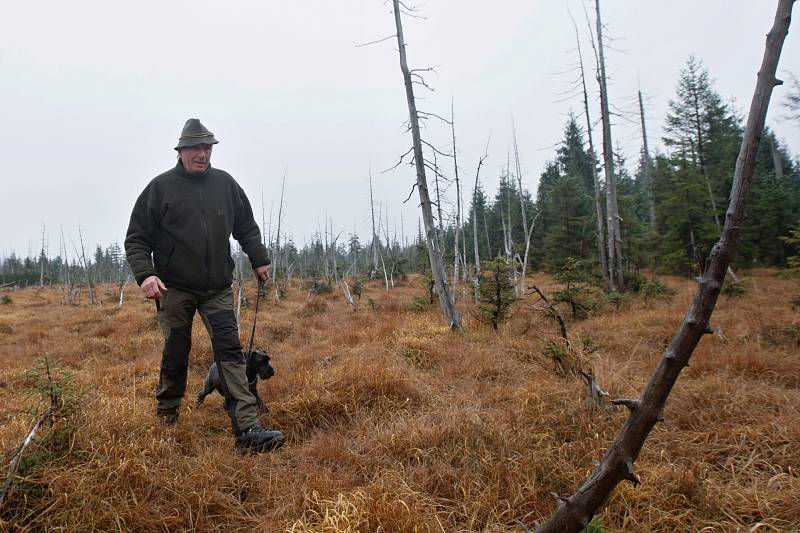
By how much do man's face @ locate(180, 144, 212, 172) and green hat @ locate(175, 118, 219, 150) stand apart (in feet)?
0.13

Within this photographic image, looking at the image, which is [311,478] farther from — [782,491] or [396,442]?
[782,491]

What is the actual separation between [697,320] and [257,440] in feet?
9.02

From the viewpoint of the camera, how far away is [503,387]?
3873 mm

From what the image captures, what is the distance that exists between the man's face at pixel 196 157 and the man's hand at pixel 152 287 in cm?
94

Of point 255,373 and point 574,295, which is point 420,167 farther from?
point 255,373

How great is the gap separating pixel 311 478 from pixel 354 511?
0.53 meters

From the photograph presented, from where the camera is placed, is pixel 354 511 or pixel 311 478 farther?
pixel 311 478

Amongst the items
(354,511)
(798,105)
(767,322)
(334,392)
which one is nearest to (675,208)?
(798,105)

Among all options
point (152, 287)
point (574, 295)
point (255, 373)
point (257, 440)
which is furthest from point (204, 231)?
point (574, 295)

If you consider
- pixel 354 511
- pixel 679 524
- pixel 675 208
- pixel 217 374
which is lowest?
pixel 679 524

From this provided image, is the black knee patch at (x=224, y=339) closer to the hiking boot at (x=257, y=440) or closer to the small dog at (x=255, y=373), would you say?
the small dog at (x=255, y=373)

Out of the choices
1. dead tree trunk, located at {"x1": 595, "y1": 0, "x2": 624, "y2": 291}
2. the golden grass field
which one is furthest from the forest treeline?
the golden grass field

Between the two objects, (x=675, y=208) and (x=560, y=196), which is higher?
(x=560, y=196)

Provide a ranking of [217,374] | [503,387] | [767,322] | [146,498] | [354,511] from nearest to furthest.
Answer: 1. [354,511]
2. [146,498]
3. [217,374]
4. [503,387]
5. [767,322]
